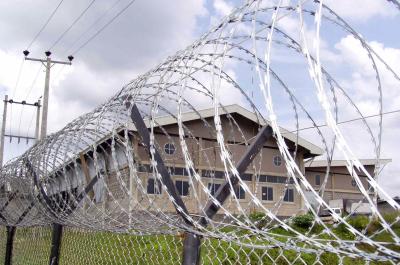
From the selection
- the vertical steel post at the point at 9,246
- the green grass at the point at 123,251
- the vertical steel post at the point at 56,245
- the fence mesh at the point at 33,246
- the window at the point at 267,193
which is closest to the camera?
the vertical steel post at the point at 56,245

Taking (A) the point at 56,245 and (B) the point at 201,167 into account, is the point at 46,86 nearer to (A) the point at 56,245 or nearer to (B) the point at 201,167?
(B) the point at 201,167

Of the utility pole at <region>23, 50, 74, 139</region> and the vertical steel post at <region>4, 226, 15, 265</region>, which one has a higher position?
the utility pole at <region>23, 50, 74, 139</region>

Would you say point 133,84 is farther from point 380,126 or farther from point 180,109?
point 380,126

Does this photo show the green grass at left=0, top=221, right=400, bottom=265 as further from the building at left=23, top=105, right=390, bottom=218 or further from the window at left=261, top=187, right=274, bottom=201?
the window at left=261, top=187, right=274, bottom=201

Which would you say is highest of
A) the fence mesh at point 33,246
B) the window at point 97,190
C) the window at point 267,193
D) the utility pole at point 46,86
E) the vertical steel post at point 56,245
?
the utility pole at point 46,86

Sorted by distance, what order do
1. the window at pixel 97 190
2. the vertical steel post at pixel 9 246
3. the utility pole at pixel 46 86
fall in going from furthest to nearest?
the utility pole at pixel 46 86
the vertical steel post at pixel 9 246
the window at pixel 97 190

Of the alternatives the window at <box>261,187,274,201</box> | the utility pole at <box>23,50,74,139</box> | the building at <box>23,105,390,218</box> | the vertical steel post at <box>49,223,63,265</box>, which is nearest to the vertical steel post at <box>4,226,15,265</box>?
the building at <box>23,105,390,218</box>

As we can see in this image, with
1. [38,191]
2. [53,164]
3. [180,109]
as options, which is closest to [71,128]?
[53,164]

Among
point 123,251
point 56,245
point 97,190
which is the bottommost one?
point 123,251

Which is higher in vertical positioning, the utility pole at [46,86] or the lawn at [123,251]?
the utility pole at [46,86]

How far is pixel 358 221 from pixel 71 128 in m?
4.70

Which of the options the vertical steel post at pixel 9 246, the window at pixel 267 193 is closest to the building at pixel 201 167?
the window at pixel 267 193

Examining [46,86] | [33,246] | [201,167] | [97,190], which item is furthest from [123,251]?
[46,86]

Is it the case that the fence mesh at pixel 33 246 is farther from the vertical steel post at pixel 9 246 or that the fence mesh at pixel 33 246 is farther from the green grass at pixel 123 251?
the vertical steel post at pixel 9 246
